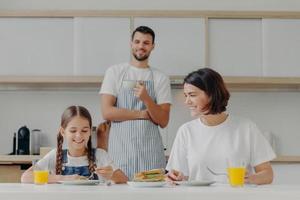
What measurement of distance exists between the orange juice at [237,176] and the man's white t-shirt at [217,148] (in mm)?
288

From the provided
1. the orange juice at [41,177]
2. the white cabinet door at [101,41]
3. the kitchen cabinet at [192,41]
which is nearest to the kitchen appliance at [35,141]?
the kitchen cabinet at [192,41]

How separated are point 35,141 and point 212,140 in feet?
7.77

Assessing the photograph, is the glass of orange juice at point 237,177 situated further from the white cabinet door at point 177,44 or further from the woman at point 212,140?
the white cabinet door at point 177,44

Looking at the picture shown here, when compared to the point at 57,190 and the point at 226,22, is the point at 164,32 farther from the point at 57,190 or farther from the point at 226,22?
the point at 57,190

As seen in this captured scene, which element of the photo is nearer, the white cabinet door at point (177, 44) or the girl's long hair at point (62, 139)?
the girl's long hair at point (62, 139)

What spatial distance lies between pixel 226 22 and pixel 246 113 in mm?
736

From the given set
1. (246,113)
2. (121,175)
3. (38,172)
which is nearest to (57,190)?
(38,172)

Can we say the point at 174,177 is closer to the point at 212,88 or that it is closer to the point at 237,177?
the point at 237,177

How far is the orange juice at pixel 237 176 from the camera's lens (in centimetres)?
196

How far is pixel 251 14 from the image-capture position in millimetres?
4457

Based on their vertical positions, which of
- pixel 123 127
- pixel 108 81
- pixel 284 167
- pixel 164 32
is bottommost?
pixel 284 167

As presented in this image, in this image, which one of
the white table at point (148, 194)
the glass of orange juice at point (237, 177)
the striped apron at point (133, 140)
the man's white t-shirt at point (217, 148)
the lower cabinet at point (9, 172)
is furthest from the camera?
the lower cabinet at point (9, 172)

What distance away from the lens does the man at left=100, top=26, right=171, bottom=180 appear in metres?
3.12


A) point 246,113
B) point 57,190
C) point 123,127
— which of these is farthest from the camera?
point 246,113
